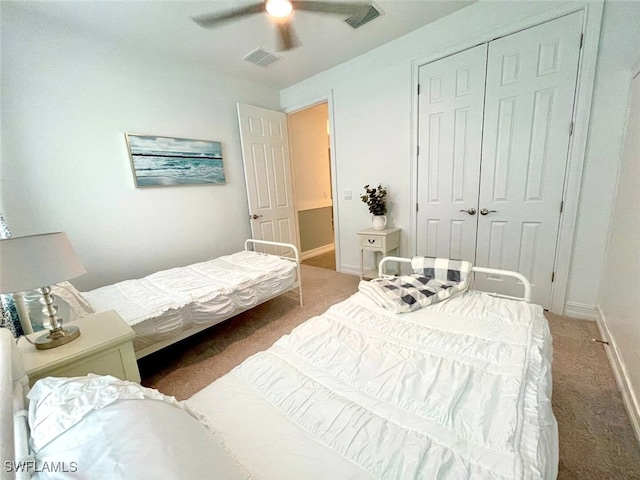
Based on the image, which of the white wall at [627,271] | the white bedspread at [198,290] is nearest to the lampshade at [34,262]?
the white bedspread at [198,290]

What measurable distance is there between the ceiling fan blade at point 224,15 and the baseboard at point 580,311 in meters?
3.46

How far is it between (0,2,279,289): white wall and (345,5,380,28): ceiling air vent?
1.68m

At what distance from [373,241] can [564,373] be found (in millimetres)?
1816

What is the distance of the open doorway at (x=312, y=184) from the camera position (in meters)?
4.46

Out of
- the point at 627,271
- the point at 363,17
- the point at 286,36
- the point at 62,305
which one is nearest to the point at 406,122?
the point at 363,17

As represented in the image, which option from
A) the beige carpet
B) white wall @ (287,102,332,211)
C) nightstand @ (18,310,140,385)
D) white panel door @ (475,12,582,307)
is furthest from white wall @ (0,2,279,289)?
white panel door @ (475,12,582,307)

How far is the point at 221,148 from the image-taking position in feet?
10.5

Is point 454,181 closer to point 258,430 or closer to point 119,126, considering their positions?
point 258,430

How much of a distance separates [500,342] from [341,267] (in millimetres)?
2701

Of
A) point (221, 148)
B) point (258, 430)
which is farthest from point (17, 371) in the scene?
point (221, 148)

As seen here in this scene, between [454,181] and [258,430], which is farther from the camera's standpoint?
[454,181]

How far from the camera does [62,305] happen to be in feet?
4.93

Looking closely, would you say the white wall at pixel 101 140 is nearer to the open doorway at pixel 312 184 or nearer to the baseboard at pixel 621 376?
the open doorway at pixel 312 184

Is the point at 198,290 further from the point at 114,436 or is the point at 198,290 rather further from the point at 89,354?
the point at 114,436
